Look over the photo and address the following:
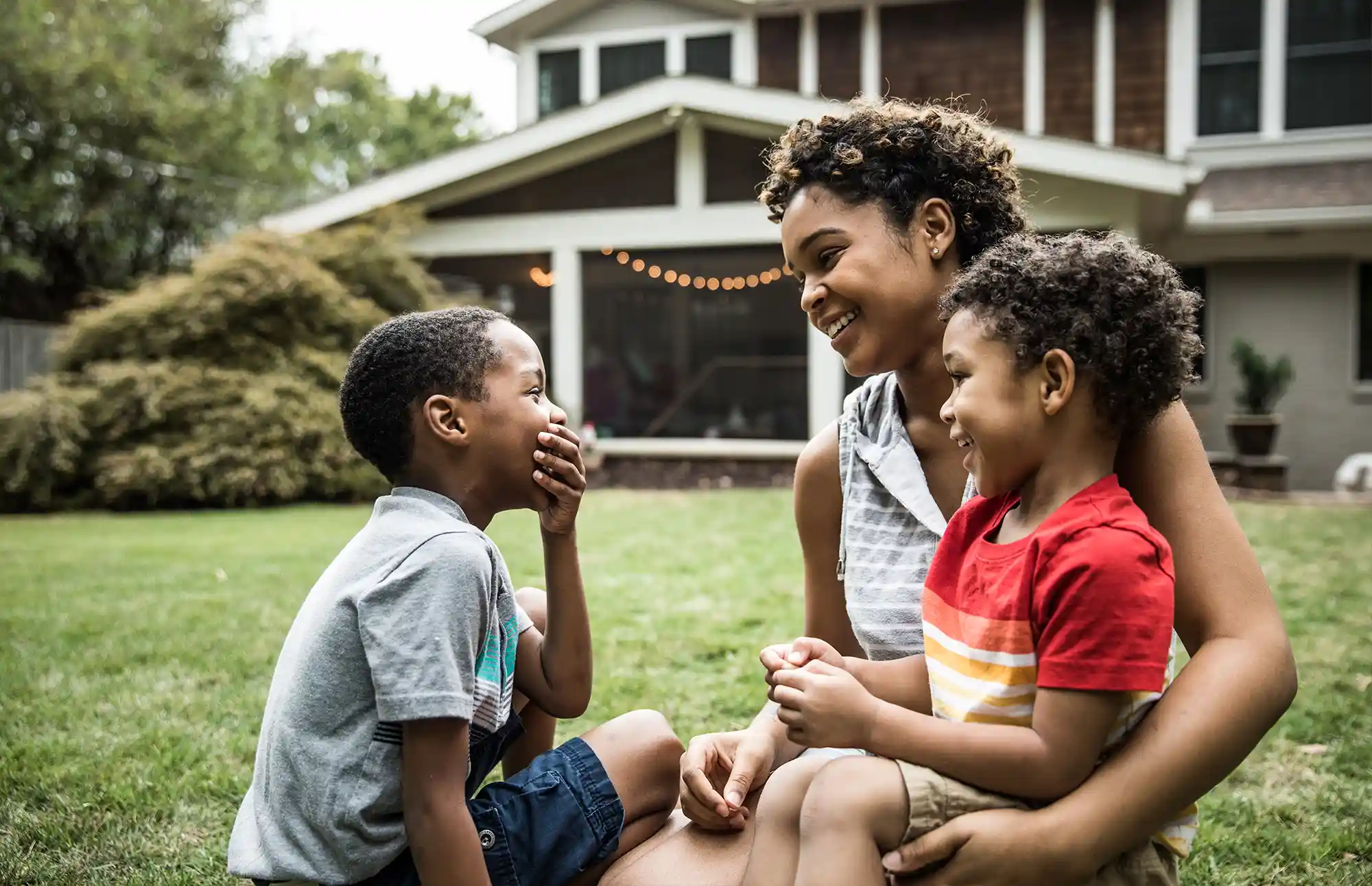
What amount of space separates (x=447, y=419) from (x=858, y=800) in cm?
99

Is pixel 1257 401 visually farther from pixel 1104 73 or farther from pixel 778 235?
pixel 778 235

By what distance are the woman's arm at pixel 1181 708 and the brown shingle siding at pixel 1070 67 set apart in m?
13.1

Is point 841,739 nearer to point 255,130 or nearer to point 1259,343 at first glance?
point 1259,343

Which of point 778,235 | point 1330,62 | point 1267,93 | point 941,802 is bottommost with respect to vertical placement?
point 941,802

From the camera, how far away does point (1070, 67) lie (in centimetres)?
1352

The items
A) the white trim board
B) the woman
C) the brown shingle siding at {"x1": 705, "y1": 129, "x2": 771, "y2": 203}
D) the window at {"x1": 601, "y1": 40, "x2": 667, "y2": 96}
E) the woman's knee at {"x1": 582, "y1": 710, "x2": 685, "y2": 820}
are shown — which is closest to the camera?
the woman

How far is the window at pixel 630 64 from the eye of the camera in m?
15.3

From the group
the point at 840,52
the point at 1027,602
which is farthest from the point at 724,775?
the point at 840,52

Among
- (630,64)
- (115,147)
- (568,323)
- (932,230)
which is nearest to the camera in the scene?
(932,230)

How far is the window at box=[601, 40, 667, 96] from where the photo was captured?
50.1ft

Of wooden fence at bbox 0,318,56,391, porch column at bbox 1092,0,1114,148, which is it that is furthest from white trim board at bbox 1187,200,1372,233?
wooden fence at bbox 0,318,56,391

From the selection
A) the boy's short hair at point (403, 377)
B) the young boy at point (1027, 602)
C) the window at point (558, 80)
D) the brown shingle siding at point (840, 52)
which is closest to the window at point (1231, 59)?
the brown shingle siding at point (840, 52)

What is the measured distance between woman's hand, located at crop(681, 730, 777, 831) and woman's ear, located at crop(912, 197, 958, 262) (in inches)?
36.3

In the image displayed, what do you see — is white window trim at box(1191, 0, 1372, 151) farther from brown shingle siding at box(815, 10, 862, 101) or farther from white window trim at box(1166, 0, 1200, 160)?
brown shingle siding at box(815, 10, 862, 101)
